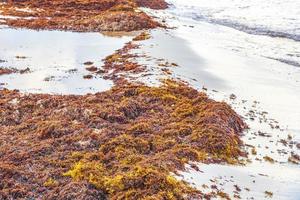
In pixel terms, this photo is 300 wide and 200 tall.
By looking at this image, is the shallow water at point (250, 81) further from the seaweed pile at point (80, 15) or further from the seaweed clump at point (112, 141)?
the seaweed pile at point (80, 15)

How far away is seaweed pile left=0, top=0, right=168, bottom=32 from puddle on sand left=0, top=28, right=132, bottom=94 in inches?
65.1

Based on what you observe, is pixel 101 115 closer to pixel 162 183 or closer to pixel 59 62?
pixel 162 183

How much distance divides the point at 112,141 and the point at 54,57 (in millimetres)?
9789

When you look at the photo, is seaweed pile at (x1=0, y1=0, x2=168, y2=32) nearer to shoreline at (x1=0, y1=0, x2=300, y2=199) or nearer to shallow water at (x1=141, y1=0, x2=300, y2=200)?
shallow water at (x1=141, y1=0, x2=300, y2=200)

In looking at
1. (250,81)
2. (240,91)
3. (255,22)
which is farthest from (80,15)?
(240,91)

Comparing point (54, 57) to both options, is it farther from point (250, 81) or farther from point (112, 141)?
point (112, 141)

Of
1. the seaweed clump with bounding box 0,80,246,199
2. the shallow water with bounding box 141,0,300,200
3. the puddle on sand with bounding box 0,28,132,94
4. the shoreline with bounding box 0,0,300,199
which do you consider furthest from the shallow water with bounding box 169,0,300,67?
the seaweed clump with bounding box 0,80,246,199

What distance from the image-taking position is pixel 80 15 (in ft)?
97.7

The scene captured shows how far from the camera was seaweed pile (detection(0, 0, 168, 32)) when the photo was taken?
25.8 meters

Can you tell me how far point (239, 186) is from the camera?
8961 mm

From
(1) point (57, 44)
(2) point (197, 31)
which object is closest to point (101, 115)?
(1) point (57, 44)

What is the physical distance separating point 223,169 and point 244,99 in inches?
212

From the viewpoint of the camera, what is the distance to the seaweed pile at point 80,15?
2577 centimetres

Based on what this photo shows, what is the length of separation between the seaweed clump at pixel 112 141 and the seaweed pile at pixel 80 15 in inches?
469
